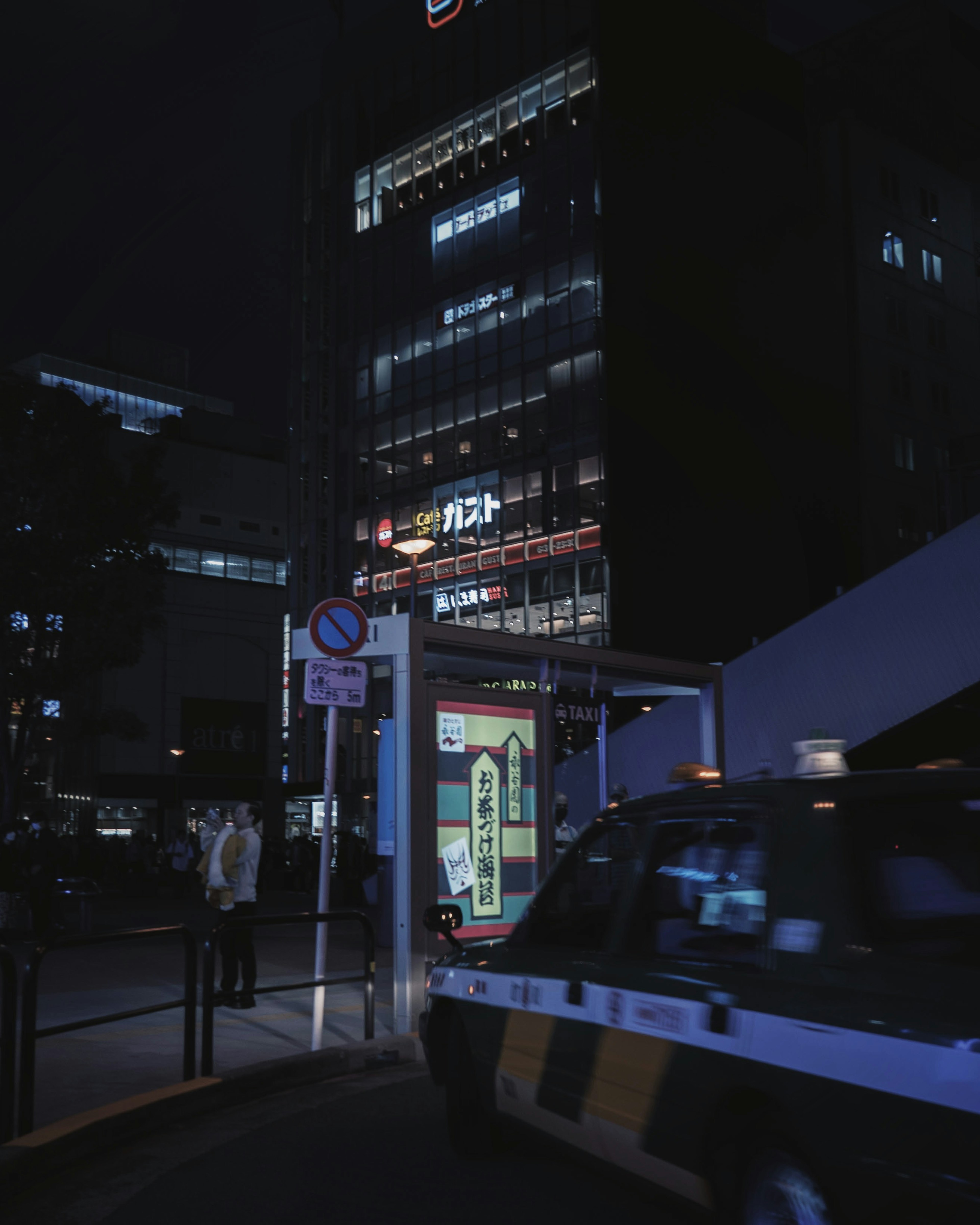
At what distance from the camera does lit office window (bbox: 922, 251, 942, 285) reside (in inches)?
1959

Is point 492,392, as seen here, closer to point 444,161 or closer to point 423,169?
point 444,161

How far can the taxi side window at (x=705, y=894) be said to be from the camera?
12.8 ft

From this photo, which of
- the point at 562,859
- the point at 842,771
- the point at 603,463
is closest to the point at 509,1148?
the point at 562,859

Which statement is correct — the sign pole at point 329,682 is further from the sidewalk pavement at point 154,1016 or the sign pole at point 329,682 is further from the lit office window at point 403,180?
the lit office window at point 403,180

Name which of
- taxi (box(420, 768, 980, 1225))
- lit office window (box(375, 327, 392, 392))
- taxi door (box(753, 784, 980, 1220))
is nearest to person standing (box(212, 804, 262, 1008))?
taxi (box(420, 768, 980, 1225))

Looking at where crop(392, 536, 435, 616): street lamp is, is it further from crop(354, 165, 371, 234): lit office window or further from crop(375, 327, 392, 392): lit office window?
crop(354, 165, 371, 234): lit office window

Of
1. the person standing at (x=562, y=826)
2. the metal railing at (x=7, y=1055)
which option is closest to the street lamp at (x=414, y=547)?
the person standing at (x=562, y=826)

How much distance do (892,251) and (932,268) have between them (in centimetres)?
198

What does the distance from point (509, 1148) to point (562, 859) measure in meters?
1.47

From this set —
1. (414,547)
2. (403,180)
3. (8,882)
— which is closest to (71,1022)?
(8,882)

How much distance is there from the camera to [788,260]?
46.8 m

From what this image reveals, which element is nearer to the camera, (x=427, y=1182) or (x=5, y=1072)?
(x=427, y=1182)

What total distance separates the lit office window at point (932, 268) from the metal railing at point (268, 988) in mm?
46581

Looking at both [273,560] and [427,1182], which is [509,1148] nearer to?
[427,1182]
